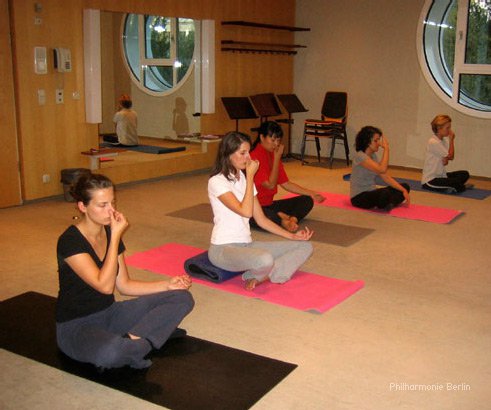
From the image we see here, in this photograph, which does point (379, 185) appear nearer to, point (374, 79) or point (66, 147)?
point (374, 79)

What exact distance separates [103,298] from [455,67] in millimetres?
6184

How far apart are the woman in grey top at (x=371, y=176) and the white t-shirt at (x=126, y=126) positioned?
296 centimetres

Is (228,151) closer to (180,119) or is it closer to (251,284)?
(251,284)

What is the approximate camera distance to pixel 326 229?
506 centimetres

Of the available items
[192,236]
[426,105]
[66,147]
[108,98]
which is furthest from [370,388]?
[426,105]

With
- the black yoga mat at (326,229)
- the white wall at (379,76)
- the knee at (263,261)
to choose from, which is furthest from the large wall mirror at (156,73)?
the knee at (263,261)

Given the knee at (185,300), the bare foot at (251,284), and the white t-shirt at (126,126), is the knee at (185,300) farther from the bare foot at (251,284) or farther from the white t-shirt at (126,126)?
the white t-shirt at (126,126)

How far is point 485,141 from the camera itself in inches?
293

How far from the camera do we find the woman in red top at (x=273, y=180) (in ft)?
15.5

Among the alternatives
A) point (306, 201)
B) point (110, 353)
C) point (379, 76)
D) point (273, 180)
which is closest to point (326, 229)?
point (306, 201)

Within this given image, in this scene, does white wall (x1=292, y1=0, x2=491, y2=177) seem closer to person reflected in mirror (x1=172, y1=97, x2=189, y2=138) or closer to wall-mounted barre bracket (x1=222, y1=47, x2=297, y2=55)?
wall-mounted barre bracket (x1=222, y1=47, x2=297, y2=55)

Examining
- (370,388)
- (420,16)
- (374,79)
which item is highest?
(420,16)

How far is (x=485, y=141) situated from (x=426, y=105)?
0.85 m

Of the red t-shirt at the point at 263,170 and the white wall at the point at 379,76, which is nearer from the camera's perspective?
the red t-shirt at the point at 263,170
